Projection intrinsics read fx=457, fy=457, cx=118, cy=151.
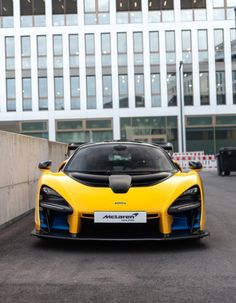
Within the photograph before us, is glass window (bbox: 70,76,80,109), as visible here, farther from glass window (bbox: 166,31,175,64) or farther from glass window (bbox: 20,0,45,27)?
glass window (bbox: 166,31,175,64)

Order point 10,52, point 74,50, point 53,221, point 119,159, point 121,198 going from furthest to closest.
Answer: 1. point 10,52
2. point 74,50
3. point 119,159
4. point 53,221
5. point 121,198

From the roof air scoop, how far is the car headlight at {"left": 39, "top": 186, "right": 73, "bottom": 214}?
1.82 ft

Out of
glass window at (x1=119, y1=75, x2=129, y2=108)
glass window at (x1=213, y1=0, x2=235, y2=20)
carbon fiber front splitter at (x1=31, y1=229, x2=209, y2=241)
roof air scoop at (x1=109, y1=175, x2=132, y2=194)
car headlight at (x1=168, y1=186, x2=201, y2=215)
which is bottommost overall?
carbon fiber front splitter at (x1=31, y1=229, x2=209, y2=241)

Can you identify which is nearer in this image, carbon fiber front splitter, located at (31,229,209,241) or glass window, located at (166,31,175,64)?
carbon fiber front splitter, located at (31,229,209,241)

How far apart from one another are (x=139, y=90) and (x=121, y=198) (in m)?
33.5

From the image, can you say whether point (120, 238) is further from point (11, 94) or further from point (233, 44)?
Result: point (233, 44)

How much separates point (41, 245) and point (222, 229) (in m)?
2.71

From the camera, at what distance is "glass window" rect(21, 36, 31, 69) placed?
3831 centimetres

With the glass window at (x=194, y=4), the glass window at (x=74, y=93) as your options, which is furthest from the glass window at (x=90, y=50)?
the glass window at (x=194, y=4)

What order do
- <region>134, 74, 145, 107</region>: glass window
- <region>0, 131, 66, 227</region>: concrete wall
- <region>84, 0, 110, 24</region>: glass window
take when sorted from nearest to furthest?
<region>0, 131, 66, 227</region>: concrete wall, <region>134, 74, 145, 107</region>: glass window, <region>84, 0, 110, 24</region>: glass window

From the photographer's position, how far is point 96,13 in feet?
125

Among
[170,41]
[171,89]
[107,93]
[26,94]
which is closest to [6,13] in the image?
[26,94]

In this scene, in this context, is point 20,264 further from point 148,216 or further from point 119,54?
point 119,54

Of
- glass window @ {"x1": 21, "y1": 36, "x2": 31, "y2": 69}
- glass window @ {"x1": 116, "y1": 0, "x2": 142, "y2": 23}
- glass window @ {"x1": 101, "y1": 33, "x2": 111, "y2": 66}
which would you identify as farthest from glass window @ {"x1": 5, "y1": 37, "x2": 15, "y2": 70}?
glass window @ {"x1": 116, "y1": 0, "x2": 142, "y2": 23}
